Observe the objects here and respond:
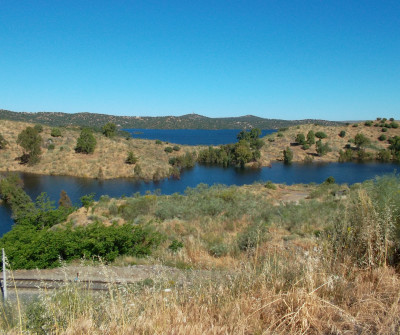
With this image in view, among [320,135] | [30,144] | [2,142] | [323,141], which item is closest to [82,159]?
[30,144]

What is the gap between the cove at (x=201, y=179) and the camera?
34.4 metres

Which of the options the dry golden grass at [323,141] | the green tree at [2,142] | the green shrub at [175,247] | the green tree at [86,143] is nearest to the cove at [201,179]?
the dry golden grass at [323,141]

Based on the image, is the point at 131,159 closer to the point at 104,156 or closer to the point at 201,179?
the point at 104,156

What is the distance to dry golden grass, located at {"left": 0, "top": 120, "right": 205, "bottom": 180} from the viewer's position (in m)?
43.2

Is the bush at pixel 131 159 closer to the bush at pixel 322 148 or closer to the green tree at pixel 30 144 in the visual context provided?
the green tree at pixel 30 144

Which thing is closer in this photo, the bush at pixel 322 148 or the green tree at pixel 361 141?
the bush at pixel 322 148

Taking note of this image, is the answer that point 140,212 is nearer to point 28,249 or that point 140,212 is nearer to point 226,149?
point 28,249

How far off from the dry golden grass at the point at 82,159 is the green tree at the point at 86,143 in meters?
0.93

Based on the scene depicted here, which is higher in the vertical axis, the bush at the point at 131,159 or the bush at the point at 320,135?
the bush at the point at 320,135

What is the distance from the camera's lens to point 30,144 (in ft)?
139

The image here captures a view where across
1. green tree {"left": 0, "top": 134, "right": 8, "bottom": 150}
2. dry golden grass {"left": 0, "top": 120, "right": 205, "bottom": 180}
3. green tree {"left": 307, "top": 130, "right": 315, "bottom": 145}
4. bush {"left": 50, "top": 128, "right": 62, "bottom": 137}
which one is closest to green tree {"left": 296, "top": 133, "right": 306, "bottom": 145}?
green tree {"left": 307, "top": 130, "right": 315, "bottom": 145}

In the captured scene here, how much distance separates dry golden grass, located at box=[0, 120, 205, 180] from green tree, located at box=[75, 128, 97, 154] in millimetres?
929

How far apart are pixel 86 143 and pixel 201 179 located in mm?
20765

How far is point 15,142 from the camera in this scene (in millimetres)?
47312
